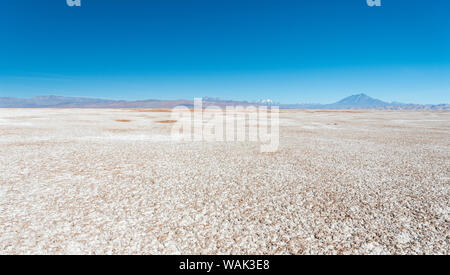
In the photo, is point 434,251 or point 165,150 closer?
point 434,251

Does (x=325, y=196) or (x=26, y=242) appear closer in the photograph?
(x=26, y=242)

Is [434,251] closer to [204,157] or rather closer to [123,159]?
[204,157]

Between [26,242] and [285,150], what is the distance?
11.7m

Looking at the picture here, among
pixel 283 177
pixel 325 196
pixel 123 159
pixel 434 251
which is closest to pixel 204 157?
pixel 123 159

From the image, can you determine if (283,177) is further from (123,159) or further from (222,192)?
(123,159)

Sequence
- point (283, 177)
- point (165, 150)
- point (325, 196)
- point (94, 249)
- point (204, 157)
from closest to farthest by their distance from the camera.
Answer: point (94, 249)
point (325, 196)
point (283, 177)
point (204, 157)
point (165, 150)

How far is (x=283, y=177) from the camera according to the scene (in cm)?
844

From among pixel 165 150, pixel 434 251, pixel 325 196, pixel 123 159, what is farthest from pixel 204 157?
pixel 434 251

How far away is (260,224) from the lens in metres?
5.04
